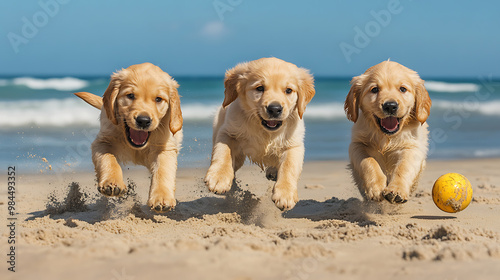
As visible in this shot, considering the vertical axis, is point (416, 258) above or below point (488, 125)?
below

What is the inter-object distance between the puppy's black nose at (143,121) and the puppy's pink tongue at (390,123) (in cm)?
202

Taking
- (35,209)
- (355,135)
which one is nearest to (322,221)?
(355,135)

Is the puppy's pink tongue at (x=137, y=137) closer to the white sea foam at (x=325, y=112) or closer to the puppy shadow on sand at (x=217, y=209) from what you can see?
the puppy shadow on sand at (x=217, y=209)

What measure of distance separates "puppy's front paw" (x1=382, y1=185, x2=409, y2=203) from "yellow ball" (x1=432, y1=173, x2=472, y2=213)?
0.52 meters

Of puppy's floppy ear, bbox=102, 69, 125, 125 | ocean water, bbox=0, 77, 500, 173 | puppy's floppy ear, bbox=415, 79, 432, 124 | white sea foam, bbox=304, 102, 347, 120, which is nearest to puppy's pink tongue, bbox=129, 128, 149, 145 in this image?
puppy's floppy ear, bbox=102, 69, 125, 125

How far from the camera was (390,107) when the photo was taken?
4691 millimetres

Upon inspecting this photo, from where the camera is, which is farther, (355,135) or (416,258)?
(355,135)

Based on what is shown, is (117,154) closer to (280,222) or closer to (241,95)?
(241,95)

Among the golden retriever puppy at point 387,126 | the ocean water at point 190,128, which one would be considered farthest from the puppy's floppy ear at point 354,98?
the ocean water at point 190,128

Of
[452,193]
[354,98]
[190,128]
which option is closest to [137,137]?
[354,98]

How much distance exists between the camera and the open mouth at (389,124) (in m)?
4.90

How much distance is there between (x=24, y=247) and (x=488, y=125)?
13.5m

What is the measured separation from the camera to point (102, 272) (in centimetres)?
300

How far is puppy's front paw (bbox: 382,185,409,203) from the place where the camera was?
4.43 m
